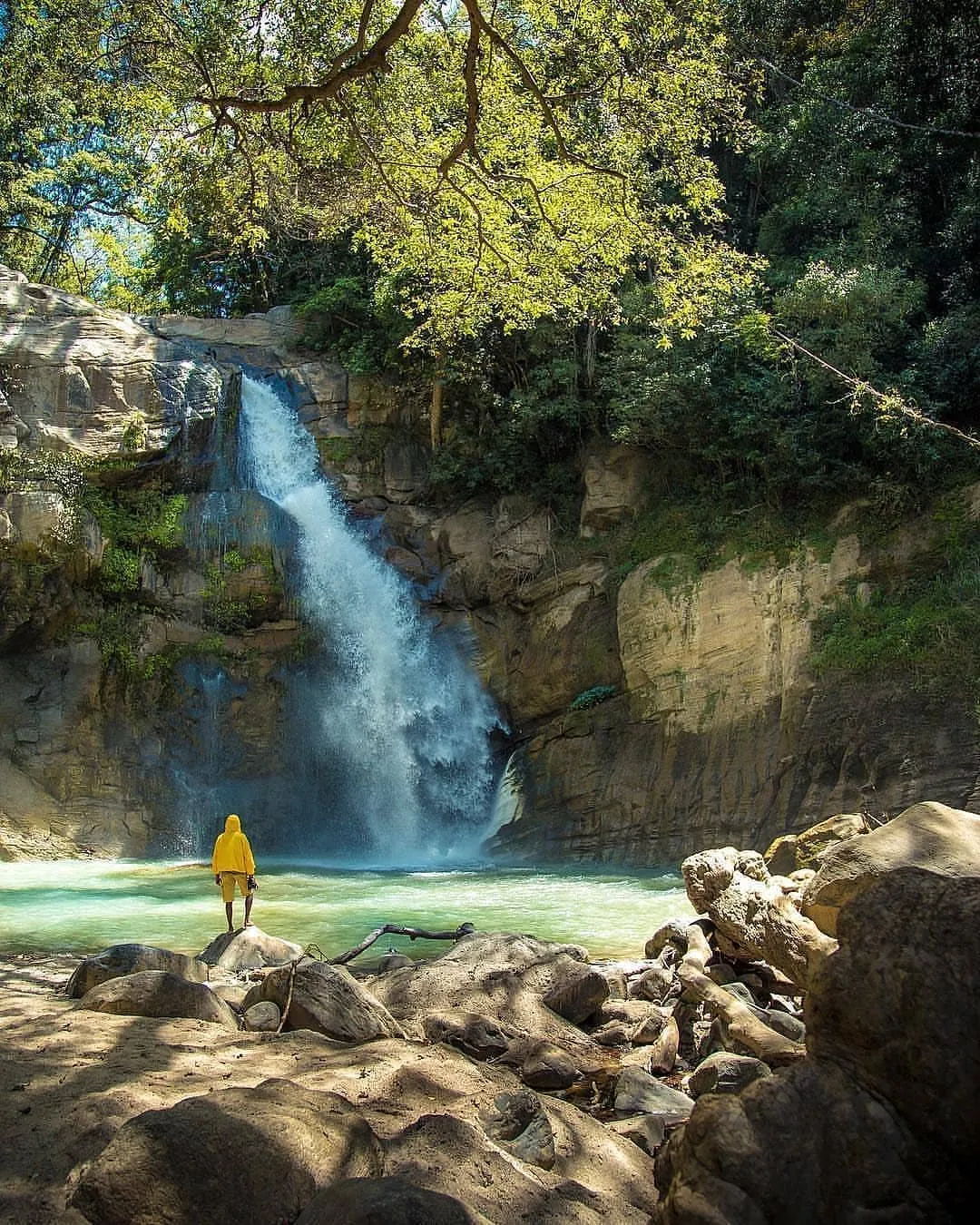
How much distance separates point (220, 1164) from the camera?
9.83 feet

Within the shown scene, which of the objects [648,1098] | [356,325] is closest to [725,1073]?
[648,1098]

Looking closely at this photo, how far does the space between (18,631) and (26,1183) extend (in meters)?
17.7

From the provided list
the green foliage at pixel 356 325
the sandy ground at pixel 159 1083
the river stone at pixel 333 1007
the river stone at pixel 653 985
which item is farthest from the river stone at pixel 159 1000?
the green foliage at pixel 356 325

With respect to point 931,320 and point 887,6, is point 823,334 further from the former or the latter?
point 887,6

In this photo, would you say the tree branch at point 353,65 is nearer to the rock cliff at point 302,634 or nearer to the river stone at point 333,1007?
the river stone at point 333,1007

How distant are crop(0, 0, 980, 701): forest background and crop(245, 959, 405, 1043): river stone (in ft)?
18.8

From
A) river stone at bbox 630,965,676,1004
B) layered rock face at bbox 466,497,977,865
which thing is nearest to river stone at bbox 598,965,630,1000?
river stone at bbox 630,965,676,1004

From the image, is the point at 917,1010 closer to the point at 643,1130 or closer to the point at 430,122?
the point at 643,1130

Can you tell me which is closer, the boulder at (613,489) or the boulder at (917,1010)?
the boulder at (917,1010)

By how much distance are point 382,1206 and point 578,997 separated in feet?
12.4

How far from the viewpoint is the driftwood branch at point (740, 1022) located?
4738mm

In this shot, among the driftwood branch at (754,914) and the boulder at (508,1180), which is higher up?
the driftwood branch at (754,914)

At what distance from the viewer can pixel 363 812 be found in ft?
64.4

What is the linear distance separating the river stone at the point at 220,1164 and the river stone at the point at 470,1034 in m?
2.09
